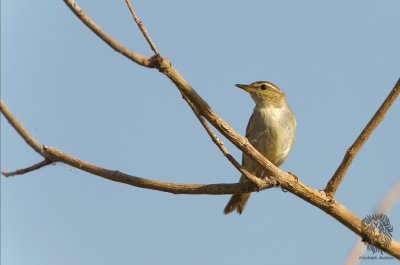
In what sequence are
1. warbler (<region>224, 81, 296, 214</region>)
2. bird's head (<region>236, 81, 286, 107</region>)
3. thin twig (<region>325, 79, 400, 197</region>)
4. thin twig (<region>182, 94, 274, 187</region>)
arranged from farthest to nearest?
bird's head (<region>236, 81, 286, 107</region>), warbler (<region>224, 81, 296, 214</region>), thin twig (<region>325, 79, 400, 197</region>), thin twig (<region>182, 94, 274, 187</region>)

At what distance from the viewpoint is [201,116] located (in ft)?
13.3

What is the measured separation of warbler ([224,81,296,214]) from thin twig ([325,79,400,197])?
309cm

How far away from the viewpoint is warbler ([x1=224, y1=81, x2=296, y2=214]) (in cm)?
817

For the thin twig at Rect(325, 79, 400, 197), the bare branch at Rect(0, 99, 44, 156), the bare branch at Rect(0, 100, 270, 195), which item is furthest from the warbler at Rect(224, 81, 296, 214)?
the bare branch at Rect(0, 99, 44, 156)

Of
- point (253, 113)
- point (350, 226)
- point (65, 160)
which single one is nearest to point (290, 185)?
point (350, 226)

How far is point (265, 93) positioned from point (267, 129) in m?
1.00

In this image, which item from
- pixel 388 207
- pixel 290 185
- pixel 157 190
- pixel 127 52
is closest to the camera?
pixel 388 207

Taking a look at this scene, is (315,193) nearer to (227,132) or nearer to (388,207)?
(227,132)

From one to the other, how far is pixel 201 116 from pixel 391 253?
161 centimetres

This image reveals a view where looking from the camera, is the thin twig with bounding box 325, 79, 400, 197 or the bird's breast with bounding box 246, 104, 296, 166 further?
the bird's breast with bounding box 246, 104, 296, 166

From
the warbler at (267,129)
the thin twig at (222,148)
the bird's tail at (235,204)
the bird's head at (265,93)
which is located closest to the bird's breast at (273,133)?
the warbler at (267,129)

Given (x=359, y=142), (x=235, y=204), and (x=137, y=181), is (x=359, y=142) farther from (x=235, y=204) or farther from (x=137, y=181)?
(x=235, y=204)

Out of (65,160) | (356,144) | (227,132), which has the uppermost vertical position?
(356,144)

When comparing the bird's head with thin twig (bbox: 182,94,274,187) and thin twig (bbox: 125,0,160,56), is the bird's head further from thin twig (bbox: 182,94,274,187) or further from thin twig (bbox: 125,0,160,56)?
thin twig (bbox: 125,0,160,56)
